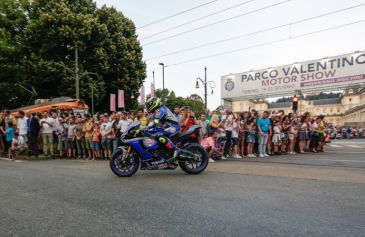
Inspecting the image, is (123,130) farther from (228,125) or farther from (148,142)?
(148,142)

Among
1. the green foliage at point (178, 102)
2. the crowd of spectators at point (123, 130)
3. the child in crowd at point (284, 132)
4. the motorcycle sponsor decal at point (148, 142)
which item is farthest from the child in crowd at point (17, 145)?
the green foliage at point (178, 102)

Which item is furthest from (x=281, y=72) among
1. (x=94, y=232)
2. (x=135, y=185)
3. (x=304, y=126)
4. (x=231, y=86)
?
(x=94, y=232)

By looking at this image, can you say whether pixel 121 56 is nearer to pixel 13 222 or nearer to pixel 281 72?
pixel 281 72

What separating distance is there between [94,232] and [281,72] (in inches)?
981

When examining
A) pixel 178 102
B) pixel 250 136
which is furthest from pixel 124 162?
pixel 178 102

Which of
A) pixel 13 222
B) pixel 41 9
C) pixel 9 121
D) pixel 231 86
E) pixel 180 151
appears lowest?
pixel 13 222

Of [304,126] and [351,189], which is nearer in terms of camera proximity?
[351,189]

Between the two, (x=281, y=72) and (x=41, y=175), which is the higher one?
(x=281, y=72)

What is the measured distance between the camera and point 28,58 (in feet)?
83.1

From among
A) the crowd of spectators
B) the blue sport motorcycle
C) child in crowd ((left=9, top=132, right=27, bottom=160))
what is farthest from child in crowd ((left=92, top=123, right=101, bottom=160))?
the blue sport motorcycle

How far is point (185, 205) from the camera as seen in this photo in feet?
14.2

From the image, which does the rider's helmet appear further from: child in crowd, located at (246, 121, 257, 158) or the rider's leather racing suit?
child in crowd, located at (246, 121, 257, 158)

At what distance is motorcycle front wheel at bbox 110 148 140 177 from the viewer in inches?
273

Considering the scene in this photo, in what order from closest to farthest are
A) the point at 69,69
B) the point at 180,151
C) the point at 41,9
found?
the point at 180,151
the point at 69,69
the point at 41,9
